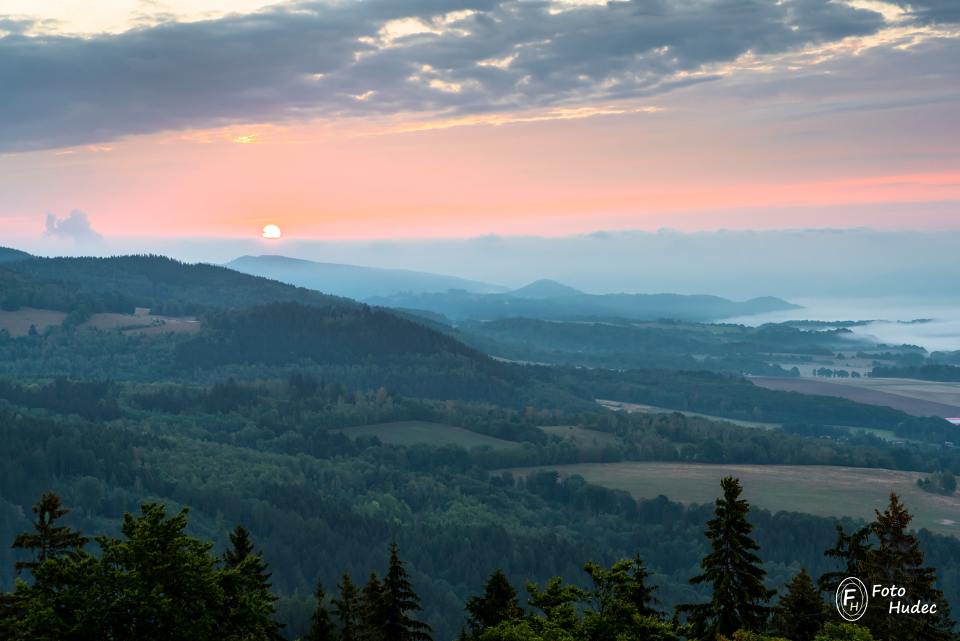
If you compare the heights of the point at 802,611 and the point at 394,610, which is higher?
the point at 802,611

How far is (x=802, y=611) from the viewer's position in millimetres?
52812

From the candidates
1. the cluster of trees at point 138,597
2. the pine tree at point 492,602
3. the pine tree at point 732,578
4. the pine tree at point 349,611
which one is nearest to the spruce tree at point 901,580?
the pine tree at point 732,578

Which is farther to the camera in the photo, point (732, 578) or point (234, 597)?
point (732, 578)

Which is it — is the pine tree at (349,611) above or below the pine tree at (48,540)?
below

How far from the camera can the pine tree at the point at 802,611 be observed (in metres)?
52.4

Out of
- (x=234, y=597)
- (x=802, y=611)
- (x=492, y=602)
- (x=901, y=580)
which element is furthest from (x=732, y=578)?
(x=234, y=597)

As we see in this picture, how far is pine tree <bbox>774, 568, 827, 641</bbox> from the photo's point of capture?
52.4 metres

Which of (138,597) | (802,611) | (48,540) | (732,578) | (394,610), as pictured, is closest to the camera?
(138,597)

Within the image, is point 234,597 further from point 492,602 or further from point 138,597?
point 492,602

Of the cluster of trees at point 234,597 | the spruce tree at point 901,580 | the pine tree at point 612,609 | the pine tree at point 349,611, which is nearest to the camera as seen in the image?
the cluster of trees at point 234,597

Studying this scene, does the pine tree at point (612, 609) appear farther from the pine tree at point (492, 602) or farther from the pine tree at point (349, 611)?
the pine tree at point (349, 611)

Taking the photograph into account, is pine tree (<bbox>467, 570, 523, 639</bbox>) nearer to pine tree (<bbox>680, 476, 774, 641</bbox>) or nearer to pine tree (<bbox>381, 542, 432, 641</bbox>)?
pine tree (<bbox>381, 542, 432, 641</bbox>)

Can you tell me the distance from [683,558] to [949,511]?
51.0m

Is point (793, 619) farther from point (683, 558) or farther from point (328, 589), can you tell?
point (683, 558)
